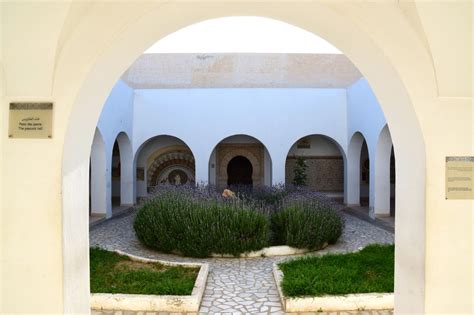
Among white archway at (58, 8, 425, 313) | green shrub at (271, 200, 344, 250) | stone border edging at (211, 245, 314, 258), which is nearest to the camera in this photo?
white archway at (58, 8, 425, 313)

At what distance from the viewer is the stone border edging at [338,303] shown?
436cm

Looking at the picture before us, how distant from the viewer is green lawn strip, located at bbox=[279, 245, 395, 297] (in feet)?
15.2

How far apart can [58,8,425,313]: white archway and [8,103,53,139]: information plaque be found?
14cm

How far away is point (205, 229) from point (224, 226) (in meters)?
0.36

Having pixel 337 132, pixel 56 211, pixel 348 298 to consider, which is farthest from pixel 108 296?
pixel 337 132

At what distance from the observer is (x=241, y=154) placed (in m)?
15.8

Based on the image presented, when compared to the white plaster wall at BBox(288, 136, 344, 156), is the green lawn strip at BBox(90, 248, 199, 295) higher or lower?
lower

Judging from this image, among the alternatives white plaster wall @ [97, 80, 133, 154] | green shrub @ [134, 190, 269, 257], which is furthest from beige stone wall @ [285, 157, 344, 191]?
green shrub @ [134, 190, 269, 257]

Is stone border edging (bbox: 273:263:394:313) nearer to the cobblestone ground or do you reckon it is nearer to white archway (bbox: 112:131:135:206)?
the cobblestone ground

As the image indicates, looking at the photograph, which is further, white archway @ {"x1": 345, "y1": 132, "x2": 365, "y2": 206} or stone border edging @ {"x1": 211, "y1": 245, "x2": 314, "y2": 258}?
white archway @ {"x1": 345, "y1": 132, "x2": 365, "y2": 206}

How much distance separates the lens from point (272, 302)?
470cm

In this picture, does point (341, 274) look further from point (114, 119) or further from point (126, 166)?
point (126, 166)

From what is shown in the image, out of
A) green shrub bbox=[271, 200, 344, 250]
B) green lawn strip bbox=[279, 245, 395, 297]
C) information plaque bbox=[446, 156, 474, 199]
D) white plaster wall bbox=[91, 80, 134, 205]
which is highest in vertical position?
white plaster wall bbox=[91, 80, 134, 205]

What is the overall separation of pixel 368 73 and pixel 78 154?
2322 millimetres
